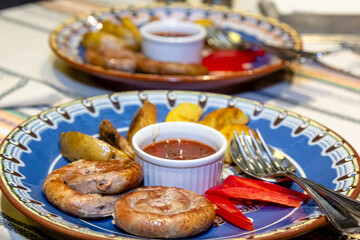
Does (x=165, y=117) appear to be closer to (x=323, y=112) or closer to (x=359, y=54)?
(x=323, y=112)

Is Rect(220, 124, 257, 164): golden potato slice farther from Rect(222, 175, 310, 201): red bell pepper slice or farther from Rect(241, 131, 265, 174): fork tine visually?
Rect(222, 175, 310, 201): red bell pepper slice

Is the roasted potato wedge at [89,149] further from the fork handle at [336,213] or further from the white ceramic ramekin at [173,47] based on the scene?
the white ceramic ramekin at [173,47]

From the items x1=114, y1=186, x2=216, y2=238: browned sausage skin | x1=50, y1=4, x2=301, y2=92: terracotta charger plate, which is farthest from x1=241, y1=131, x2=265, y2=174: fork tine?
x1=50, y1=4, x2=301, y2=92: terracotta charger plate

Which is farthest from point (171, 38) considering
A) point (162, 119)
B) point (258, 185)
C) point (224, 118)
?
point (258, 185)

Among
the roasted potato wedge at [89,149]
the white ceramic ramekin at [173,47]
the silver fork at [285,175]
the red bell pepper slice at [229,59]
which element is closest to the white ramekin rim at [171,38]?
the white ceramic ramekin at [173,47]

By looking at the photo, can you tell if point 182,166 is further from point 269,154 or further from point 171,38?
point 171,38
